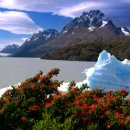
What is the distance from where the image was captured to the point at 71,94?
10336mm

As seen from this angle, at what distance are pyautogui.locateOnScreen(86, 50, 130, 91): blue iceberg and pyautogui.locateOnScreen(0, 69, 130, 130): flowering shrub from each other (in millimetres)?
16874

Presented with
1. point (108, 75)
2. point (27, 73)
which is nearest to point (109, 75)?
point (108, 75)

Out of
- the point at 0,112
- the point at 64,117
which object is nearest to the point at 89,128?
the point at 64,117

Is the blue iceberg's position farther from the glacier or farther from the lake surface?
A: the lake surface

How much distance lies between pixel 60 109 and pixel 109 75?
19.9 m

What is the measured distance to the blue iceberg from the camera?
28094 mm

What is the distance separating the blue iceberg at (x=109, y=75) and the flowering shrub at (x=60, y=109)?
16874 mm

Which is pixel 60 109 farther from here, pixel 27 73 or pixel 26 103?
pixel 27 73

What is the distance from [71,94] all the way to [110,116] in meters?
1.74

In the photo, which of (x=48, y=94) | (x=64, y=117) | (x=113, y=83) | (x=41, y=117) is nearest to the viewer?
(x=64, y=117)

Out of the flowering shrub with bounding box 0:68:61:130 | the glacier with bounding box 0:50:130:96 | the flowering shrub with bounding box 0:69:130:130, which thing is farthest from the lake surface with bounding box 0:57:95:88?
the flowering shrub with bounding box 0:69:130:130

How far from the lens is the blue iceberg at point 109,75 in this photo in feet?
92.2

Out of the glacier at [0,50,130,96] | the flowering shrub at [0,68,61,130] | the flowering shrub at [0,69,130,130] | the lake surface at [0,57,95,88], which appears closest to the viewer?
the flowering shrub at [0,69,130,130]

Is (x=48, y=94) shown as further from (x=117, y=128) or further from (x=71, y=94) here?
(x=117, y=128)
